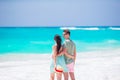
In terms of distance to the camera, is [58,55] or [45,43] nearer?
[58,55]

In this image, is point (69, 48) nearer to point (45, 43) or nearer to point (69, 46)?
point (69, 46)

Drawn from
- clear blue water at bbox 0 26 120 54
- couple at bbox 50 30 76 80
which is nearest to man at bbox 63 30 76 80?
couple at bbox 50 30 76 80

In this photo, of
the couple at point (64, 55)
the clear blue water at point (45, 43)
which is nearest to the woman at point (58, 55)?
the couple at point (64, 55)

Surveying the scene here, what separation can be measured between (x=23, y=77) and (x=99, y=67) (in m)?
1.76

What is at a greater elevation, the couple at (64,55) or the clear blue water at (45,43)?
the clear blue water at (45,43)

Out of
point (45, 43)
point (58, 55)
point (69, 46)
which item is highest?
point (45, 43)

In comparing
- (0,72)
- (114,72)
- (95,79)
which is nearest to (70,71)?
(95,79)

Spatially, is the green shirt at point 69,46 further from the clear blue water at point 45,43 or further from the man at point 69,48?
the clear blue water at point 45,43

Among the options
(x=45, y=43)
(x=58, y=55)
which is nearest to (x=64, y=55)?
(x=58, y=55)

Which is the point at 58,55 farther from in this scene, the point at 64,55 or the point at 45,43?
the point at 45,43

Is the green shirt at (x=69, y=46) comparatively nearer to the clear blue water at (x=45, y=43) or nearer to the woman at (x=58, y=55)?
the woman at (x=58, y=55)

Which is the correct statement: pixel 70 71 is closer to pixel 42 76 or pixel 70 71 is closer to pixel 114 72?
pixel 42 76

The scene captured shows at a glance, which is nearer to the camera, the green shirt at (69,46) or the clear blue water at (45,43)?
the green shirt at (69,46)

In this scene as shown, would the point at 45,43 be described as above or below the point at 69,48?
above
